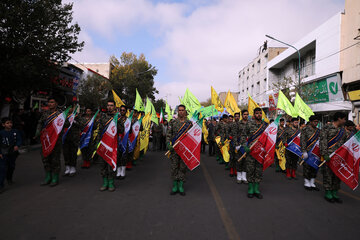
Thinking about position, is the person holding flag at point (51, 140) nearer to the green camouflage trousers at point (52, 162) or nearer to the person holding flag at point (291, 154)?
the green camouflage trousers at point (52, 162)

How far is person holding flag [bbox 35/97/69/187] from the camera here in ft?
17.5

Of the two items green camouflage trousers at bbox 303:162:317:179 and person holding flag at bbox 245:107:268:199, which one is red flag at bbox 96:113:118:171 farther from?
green camouflage trousers at bbox 303:162:317:179

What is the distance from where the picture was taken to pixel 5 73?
9.26 m

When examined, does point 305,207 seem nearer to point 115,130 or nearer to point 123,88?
point 115,130

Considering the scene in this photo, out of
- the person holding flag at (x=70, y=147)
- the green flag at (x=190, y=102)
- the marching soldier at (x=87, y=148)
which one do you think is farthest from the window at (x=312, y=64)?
the person holding flag at (x=70, y=147)

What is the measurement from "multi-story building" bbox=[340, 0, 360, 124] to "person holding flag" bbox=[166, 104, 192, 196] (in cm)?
1518

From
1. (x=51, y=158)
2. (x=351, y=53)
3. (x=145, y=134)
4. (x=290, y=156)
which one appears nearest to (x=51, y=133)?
(x=51, y=158)

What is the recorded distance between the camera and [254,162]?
495 centimetres

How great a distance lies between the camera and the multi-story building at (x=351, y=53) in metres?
15.2

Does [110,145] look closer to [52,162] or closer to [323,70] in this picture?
[52,162]

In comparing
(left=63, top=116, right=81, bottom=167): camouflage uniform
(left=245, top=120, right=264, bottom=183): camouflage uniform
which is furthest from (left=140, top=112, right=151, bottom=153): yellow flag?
(left=245, top=120, right=264, bottom=183): camouflage uniform

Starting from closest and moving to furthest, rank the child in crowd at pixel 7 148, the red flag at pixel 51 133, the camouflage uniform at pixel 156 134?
the child in crowd at pixel 7 148
the red flag at pixel 51 133
the camouflage uniform at pixel 156 134

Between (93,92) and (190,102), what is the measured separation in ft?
34.4

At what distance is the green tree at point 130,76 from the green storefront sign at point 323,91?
658 inches
